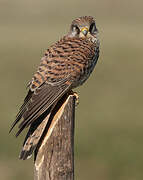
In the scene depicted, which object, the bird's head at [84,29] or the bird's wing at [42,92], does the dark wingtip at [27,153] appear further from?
the bird's head at [84,29]

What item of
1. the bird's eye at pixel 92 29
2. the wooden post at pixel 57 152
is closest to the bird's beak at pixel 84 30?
the bird's eye at pixel 92 29

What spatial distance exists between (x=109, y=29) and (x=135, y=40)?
908cm

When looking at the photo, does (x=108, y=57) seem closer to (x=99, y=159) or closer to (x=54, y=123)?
(x=99, y=159)

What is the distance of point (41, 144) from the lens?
17.8 ft

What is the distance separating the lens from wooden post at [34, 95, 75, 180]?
5215 millimetres

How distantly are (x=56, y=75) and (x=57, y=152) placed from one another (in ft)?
4.55

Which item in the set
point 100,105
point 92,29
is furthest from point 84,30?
point 100,105

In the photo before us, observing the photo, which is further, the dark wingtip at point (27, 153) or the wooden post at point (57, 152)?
the dark wingtip at point (27, 153)

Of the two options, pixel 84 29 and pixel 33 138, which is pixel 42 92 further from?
pixel 84 29

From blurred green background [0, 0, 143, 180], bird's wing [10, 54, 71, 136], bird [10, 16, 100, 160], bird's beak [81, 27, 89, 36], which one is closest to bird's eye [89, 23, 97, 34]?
bird [10, 16, 100, 160]

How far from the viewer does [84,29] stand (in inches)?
295

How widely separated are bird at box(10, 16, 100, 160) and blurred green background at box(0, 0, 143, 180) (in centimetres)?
359

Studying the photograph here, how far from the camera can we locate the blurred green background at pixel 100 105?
35.7ft

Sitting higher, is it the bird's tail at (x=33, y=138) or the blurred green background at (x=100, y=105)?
→ the blurred green background at (x=100, y=105)
